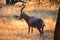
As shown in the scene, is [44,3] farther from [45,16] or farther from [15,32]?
[15,32]

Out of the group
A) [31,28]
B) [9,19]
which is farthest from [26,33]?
[9,19]

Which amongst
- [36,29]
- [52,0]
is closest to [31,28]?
[36,29]

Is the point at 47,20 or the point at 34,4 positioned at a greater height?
the point at 34,4

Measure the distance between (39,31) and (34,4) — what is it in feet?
1.16

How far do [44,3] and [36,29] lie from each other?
0.35 meters

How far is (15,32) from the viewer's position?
238 cm

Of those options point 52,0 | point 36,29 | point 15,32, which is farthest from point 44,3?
point 15,32

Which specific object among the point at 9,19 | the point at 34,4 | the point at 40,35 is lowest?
the point at 40,35

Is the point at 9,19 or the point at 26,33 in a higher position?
the point at 9,19

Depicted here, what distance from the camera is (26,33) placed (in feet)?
7.80

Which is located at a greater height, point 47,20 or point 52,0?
point 52,0

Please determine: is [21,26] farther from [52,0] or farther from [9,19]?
[52,0]

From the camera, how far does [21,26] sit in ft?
7.86

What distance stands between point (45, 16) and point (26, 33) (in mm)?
321
